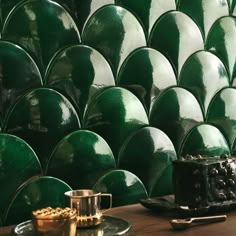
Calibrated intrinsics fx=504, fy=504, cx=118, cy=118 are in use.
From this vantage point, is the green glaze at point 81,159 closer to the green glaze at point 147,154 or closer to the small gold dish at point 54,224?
the green glaze at point 147,154

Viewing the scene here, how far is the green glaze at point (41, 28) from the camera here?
1310 mm

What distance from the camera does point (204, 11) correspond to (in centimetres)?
171

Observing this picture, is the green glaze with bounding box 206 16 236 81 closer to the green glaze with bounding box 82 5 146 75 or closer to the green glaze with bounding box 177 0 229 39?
the green glaze with bounding box 177 0 229 39

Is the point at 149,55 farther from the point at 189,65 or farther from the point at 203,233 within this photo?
the point at 203,233

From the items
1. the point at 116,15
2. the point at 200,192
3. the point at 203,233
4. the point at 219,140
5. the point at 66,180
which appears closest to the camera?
the point at 203,233

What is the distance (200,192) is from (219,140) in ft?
1.65

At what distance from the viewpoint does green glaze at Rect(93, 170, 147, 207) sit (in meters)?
1.46

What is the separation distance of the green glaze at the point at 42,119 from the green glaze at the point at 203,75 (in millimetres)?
455

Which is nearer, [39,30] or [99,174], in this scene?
[39,30]

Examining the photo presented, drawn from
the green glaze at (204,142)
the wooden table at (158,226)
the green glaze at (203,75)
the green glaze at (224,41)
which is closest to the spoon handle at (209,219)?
the wooden table at (158,226)

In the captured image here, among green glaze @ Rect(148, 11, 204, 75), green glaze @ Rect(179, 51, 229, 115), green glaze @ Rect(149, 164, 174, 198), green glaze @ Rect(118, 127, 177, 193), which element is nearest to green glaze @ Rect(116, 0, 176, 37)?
green glaze @ Rect(148, 11, 204, 75)

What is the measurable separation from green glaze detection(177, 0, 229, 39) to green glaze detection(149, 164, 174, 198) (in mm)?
488

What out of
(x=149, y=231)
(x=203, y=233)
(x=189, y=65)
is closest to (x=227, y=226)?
(x=203, y=233)

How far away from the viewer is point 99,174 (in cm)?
145
